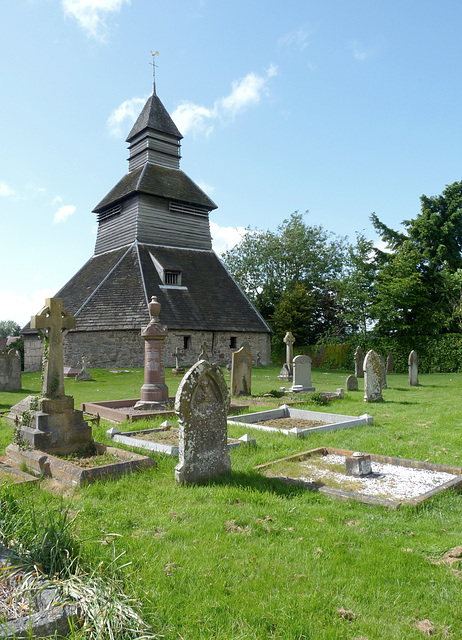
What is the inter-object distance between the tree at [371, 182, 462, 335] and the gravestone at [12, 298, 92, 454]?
81.1ft

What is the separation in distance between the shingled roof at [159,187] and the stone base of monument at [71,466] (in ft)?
82.6

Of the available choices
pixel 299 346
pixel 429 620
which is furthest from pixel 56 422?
pixel 299 346

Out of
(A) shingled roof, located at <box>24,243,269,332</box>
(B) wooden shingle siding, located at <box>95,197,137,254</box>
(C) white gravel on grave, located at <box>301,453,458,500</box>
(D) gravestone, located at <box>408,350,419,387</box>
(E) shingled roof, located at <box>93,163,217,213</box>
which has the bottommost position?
(C) white gravel on grave, located at <box>301,453,458,500</box>

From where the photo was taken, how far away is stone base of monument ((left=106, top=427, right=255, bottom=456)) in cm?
668

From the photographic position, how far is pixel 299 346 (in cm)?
3488

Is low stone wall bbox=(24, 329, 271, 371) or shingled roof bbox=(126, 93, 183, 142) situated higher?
shingled roof bbox=(126, 93, 183, 142)

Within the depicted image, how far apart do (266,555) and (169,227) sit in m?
28.8

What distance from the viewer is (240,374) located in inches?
545

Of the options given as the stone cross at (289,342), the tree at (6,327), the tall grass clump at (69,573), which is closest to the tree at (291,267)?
the stone cross at (289,342)

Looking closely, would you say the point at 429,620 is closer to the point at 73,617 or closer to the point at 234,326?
the point at 73,617

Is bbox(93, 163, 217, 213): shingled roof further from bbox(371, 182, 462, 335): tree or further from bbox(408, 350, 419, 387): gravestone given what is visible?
bbox(408, 350, 419, 387): gravestone

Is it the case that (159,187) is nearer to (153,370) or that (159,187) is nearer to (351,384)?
(351,384)

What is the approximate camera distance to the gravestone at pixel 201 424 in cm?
529

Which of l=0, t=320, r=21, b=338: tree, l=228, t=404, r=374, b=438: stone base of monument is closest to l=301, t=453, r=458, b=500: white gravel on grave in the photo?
l=228, t=404, r=374, b=438: stone base of monument
